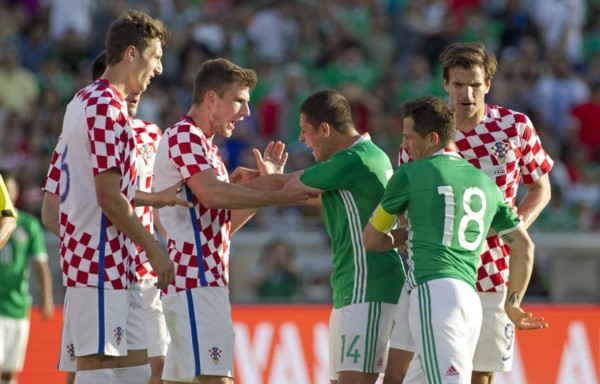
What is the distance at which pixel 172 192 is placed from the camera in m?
7.62

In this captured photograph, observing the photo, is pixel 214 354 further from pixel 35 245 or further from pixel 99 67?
pixel 35 245

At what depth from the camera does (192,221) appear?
25.3 ft

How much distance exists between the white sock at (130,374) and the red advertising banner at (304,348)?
15.9ft

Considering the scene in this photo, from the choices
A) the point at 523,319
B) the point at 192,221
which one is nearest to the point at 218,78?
the point at 192,221

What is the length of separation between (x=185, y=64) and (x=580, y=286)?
6.86 m

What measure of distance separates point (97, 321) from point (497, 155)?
2.99m

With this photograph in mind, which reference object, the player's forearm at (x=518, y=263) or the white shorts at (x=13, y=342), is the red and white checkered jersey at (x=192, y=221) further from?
the white shorts at (x=13, y=342)

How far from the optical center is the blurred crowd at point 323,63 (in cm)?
1731

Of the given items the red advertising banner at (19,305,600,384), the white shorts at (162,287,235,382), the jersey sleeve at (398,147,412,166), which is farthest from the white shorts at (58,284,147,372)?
the red advertising banner at (19,305,600,384)

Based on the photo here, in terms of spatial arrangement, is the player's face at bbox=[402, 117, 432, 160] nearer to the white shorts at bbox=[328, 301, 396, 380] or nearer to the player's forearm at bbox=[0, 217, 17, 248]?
the white shorts at bbox=[328, 301, 396, 380]

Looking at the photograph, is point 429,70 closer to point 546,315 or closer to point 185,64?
point 185,64

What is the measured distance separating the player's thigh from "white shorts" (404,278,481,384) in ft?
5.63

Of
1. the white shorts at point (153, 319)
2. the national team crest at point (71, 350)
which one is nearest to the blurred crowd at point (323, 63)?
the white shorts at point (153, 319)

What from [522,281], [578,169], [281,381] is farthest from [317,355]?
[578,169]
